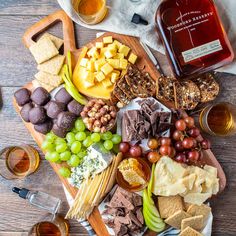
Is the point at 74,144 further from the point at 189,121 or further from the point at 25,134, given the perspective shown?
the point at 189,121

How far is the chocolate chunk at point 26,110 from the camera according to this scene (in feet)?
4.85

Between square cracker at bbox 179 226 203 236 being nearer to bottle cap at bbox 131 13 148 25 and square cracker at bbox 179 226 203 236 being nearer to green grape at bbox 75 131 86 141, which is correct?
green grape at bbox 75 131 86 141

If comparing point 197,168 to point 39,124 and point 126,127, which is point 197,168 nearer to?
point 126,127

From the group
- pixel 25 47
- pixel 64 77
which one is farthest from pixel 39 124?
pixel 25 47

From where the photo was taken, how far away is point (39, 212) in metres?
1.56

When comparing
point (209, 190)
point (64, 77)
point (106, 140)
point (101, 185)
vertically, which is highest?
point (64, 77)

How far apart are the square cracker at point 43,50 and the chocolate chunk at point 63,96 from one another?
0.40ft

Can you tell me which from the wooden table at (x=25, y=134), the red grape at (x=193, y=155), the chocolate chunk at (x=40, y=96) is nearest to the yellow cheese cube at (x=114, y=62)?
the wooden table at (x=25, y=134)

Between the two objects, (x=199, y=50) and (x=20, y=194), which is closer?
(x=199, y=50)

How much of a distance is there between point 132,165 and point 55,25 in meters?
0.55

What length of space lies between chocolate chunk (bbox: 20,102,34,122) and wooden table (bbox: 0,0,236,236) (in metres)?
0.07

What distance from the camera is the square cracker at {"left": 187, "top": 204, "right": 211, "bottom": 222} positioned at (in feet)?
4.75

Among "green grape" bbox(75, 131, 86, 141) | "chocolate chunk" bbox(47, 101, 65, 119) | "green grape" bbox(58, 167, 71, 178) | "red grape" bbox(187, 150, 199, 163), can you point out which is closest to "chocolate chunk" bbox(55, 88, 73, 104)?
"chocolate chunk" bbox(47, 101, 65, 119)

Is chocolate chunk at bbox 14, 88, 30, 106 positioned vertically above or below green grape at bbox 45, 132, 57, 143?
above
